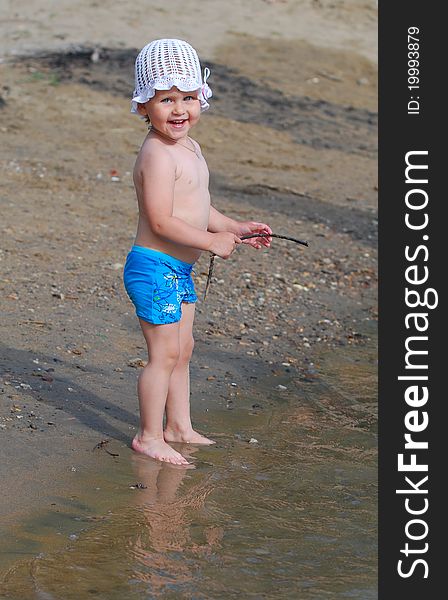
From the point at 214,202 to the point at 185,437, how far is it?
4.47m

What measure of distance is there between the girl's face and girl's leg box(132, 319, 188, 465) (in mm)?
756

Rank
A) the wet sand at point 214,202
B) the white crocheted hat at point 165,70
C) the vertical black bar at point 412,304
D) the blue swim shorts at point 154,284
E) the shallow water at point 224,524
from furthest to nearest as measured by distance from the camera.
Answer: the wet sand at point 214,202
the blue swim shorts at point 154,284
the white crocheted hat at point 165,70
the vertical black bar at point 412,304
the shallow water at point 224,524

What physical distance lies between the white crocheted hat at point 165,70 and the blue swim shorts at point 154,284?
59 centimetres

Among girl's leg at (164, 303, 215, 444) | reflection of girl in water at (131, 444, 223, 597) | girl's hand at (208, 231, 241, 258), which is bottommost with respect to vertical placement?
reflection of girl in water at (131, 444, 223, 597)

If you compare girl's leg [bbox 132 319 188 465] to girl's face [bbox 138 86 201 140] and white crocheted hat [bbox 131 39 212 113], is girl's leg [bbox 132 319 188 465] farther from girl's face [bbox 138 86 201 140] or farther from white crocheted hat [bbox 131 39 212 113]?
white crocheted hat [bbox 131 39 212 113]

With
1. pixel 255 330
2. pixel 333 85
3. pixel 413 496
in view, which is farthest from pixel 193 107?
pixel 333 85

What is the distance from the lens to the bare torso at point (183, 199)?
14.3ft

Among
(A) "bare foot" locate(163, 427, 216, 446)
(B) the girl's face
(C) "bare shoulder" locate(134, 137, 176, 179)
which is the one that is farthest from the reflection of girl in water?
(B) the girl's face

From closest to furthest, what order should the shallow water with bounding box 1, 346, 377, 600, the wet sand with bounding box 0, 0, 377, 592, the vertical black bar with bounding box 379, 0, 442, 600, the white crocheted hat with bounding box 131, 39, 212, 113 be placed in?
the shallow water with bounding box 1, 346, 377, 600
the vertical black bar with bounding box 379, 0, 442, 600
the white crocheted hat with bounding box 131, 39, 212, 113
the wet sand with bounding box 0, 0, 377, 592

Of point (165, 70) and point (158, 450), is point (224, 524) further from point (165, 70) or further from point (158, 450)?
point (165, 70)

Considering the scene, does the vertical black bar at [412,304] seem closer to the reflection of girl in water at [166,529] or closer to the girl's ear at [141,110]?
the reflection of girl in water at [166,529]

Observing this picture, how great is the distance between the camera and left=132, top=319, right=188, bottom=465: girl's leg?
4.39m

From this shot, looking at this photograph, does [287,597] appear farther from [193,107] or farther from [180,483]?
[193,107]

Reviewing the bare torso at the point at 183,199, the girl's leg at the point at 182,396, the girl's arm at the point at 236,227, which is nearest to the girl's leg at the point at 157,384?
the girl's leg at the point at 182,396
